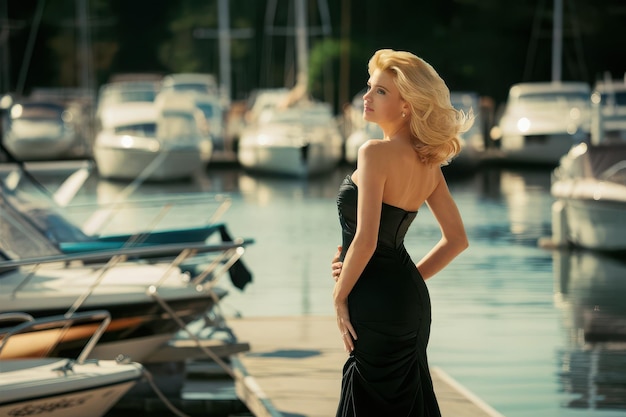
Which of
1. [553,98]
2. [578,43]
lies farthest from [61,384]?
[578,43]

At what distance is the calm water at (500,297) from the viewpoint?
9320 millimetres

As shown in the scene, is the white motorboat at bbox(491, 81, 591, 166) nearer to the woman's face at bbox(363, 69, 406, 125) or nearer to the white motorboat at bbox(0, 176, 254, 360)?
the white motorboat at bbox(0, 176, 254, 360)

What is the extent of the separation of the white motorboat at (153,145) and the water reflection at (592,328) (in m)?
17.4

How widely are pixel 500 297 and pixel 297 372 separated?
17.0 ft

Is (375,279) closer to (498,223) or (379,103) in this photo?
(379,103)

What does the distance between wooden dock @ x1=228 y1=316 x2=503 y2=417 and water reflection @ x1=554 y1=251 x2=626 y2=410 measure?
Answer: 0.87 metres

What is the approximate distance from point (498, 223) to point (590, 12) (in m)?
27.8

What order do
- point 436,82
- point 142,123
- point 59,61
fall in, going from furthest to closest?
point 59,61 → point 142,123 → point 436,82

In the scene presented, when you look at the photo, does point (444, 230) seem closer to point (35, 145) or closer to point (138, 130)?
point (138, 130)

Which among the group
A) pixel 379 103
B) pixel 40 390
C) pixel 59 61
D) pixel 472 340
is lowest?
pixel 59 61

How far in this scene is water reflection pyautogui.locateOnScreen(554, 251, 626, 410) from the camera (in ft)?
29.9

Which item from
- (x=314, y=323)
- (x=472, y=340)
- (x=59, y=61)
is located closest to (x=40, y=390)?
(x=314, y=323)

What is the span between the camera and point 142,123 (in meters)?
35.5

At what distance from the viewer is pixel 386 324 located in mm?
5414
